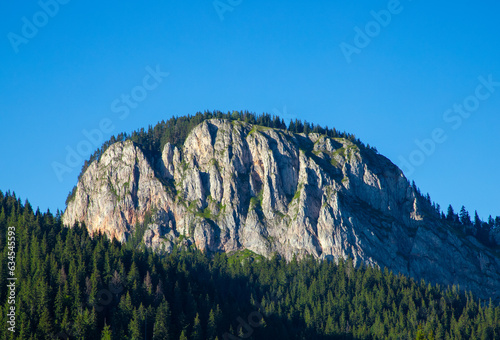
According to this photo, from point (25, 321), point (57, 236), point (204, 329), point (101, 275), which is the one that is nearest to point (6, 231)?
point (57, 236)

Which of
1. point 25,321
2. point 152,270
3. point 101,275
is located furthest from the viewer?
point 152,270

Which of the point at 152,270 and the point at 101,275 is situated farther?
the point at 152,270

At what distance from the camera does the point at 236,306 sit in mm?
197375

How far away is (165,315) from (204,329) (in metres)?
12.3

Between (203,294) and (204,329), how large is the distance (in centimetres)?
2169

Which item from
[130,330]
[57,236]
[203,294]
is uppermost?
[57,236]

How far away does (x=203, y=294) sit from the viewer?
194 meters

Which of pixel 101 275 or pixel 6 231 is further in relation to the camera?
pixel 6 231

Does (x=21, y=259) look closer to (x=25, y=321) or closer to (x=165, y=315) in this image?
(x=25, y=321)

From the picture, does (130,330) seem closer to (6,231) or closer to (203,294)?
(203,294)

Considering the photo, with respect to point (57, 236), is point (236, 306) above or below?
below

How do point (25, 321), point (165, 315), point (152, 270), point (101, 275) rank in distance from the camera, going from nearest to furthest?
point (25, 321), point (165, 315), point (101, 275), point (152, 270)

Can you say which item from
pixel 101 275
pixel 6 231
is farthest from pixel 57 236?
pixel 101 275

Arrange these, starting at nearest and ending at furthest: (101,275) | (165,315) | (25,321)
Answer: (25,321) → (165,315) → (101,275)
